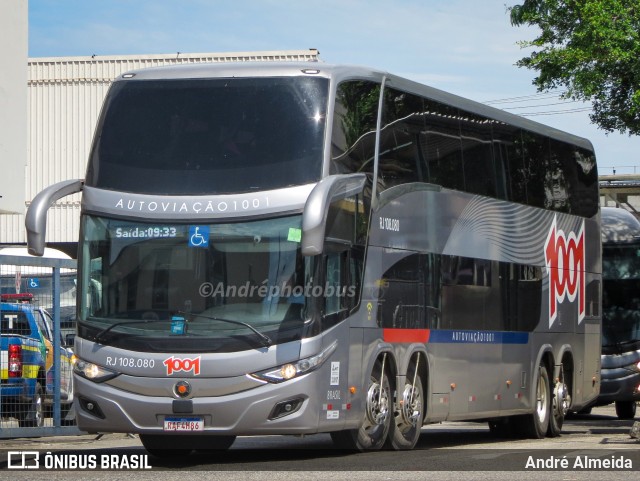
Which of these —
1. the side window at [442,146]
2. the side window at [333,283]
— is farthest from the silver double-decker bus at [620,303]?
the side window at [333,283]

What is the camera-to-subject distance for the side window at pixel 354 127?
1440cm

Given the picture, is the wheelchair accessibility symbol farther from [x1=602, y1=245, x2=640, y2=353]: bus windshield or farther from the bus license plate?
[x1=602, y1=245, x2=640, y2=353]: bus windshield

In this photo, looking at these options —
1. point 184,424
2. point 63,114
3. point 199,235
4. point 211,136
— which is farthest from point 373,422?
point 63,114

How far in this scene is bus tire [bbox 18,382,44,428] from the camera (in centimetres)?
1808

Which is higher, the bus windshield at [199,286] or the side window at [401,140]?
the side window at [401,140]

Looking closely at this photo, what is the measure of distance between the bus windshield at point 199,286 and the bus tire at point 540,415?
7.66 m

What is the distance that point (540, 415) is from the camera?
68.4ft

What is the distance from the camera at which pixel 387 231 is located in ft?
51.3

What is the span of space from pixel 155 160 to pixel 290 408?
2940mm

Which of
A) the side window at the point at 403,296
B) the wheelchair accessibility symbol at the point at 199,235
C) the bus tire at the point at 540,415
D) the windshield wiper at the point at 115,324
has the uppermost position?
the wheelchair accessibility symbol at the point at 199,235

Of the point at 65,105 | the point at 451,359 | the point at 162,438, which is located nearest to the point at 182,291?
the point at 162,438

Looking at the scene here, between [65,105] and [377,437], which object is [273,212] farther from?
[65,105]

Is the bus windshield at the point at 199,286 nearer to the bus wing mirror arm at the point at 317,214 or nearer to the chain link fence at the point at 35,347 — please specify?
the bus wing mirror arm at the point at 317,214

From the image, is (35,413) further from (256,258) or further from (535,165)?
(535,165)
